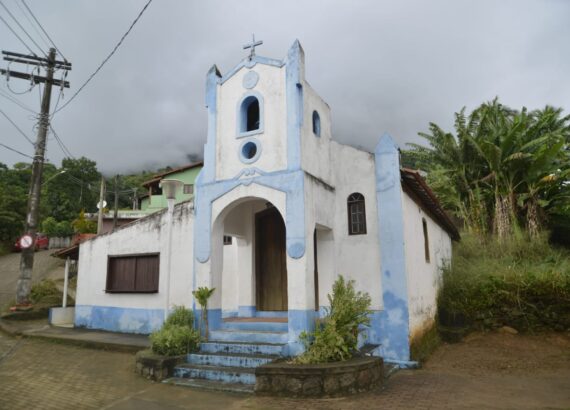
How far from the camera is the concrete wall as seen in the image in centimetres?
1109

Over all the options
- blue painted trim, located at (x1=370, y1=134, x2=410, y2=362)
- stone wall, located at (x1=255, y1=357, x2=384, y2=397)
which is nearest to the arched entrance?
blue painted trim, located at (x1=370, y1=134, x2=410, y2=362)

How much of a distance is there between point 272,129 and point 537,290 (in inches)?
323

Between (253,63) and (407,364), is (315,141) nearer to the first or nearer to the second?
(253,63)

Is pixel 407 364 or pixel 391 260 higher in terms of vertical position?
pixel 391 260

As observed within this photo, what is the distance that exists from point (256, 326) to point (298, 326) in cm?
160

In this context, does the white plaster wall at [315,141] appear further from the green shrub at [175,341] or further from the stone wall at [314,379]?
the green shrub at [175,341]

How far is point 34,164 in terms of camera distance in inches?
587

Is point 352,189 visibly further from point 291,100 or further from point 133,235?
point 133,235

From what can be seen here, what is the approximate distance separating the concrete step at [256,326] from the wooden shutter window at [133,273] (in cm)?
335

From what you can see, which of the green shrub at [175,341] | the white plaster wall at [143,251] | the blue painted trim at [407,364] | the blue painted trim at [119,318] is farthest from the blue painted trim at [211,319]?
the blue painted trim at [407,364]

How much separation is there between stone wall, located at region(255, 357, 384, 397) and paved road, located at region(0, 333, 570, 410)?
18 cm

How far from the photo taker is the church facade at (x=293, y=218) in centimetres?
828

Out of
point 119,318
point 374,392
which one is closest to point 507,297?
point 374,392

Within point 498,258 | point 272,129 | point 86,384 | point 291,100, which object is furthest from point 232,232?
point 498,258
